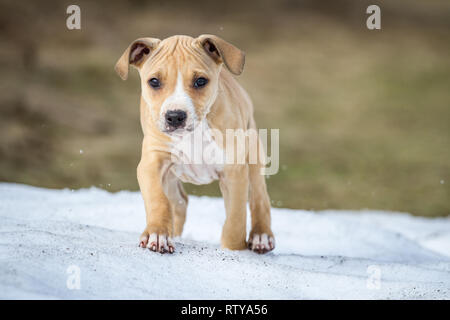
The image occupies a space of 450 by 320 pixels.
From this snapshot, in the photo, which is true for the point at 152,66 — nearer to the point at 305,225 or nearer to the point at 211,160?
the point at 211,160

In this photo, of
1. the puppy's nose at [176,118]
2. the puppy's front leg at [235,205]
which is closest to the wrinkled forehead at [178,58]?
the puppy's nose at [176,118]

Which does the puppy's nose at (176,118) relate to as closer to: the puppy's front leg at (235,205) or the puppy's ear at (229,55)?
the puppy's ear at (229,55)

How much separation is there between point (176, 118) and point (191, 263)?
35.8 inches

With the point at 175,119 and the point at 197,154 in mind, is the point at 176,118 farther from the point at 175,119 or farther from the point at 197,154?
the point at 197,154

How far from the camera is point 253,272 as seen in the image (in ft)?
12.7

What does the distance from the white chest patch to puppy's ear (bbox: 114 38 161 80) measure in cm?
58

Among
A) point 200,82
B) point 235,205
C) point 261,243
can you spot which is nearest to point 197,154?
point 235,205

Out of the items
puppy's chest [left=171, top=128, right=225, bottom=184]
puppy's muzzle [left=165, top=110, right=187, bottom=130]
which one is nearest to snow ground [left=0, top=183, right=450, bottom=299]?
puppy's chest [left=171, top=128, right=225, bottom=184]

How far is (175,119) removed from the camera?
151 inches

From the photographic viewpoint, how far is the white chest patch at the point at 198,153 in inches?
170

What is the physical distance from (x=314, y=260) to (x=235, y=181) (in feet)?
2.91

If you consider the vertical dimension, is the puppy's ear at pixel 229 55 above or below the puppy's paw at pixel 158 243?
above

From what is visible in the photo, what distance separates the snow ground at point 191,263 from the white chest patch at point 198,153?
550 millimetres
